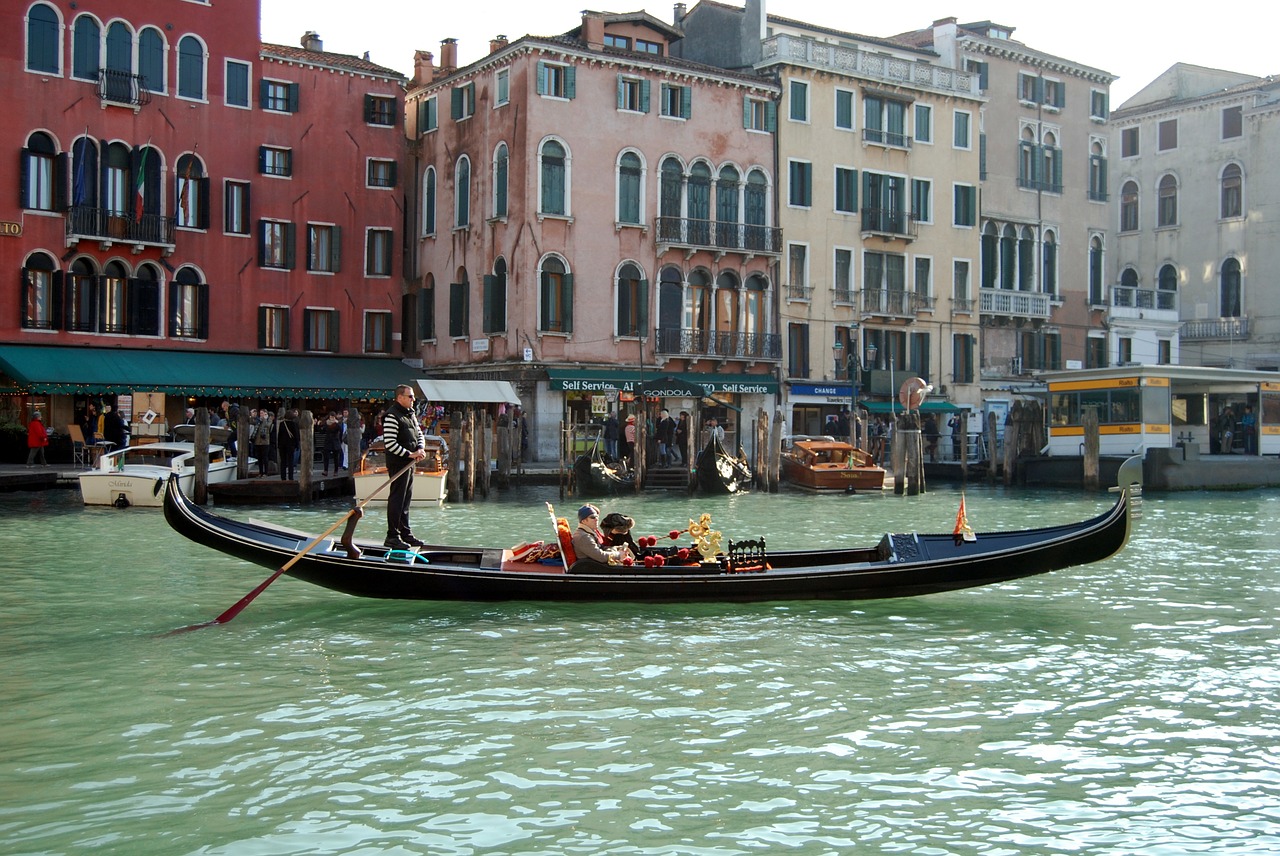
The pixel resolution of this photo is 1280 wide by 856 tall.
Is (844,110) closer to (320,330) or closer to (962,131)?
(962,131)

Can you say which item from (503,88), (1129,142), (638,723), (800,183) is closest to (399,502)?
(638,723)

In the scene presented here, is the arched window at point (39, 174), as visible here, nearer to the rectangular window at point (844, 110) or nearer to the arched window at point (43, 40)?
the arched window at point (43, 40)

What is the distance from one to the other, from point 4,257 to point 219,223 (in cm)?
436

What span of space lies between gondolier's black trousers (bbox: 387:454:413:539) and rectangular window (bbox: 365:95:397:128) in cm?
2122

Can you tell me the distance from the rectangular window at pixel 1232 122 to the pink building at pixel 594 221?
15.9 metres

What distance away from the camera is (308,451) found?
20.2 m

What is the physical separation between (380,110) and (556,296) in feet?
20.9

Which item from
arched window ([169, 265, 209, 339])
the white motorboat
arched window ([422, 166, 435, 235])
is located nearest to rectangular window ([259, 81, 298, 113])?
arched window ([422, 166, 435, 235])

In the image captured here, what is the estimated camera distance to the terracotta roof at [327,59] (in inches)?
1150

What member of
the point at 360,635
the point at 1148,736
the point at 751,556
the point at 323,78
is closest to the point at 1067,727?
the point at 1148,736

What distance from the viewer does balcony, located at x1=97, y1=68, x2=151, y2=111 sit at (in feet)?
85.7

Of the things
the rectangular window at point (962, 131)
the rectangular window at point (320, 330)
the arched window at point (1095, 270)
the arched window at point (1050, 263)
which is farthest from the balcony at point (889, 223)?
the rectangular window at point (320, 330)

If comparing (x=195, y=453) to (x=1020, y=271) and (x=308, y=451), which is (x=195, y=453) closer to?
(x=308, y=451)

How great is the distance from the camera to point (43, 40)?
2572cm
